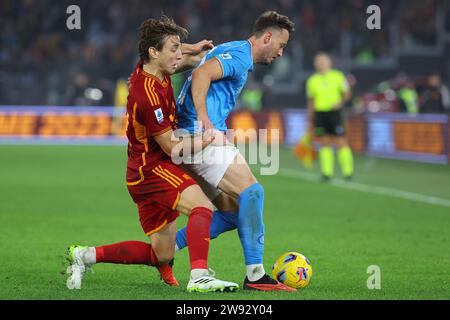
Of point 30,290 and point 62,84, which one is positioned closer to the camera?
point 30,290

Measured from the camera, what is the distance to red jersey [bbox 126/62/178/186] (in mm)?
6855

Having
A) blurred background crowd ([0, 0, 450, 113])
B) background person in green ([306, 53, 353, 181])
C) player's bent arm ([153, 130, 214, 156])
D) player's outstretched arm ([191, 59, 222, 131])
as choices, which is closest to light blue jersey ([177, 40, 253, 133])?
player's outstretched arm ([191, 59, 222, 131])

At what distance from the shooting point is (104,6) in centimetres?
3309

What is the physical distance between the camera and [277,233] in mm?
10867

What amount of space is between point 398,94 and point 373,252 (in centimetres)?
2121

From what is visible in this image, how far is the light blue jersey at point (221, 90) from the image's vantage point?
7.20 metres

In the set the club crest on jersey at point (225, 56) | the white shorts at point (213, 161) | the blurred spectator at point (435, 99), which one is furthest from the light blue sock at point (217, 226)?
the blurred spectator at point (435, 99)

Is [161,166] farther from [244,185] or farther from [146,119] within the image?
[244,185]

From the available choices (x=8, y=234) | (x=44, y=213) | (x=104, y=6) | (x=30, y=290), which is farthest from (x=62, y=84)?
(x=30, y=290)

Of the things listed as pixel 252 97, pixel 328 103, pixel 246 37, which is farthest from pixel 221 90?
pixel 252 97

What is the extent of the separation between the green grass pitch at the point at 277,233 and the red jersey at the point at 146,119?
88 centimetres

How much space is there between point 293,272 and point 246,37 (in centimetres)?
2471

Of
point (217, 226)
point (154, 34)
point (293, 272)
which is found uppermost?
point (154, 34)

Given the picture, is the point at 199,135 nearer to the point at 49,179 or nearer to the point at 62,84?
the point at 49,179
